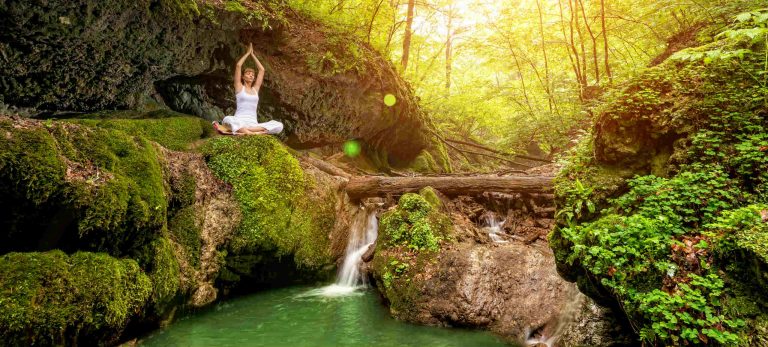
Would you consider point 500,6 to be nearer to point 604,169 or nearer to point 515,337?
point 604,169

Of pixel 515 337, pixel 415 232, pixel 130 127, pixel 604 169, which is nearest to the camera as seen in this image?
pixel 604 169

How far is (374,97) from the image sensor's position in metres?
12.2

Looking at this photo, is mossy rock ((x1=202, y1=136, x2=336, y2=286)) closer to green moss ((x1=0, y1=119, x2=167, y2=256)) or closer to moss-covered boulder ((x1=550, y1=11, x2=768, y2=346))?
green moss ((x1=0, y1=119, x2=167, y2=256))

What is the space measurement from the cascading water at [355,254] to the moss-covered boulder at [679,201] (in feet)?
14.3

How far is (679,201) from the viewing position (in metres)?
3.56

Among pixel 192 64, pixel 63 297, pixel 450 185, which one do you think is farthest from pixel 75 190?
pixel 450 185

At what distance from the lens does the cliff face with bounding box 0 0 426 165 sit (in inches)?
226

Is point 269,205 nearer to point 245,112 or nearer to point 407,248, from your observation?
point 245,112

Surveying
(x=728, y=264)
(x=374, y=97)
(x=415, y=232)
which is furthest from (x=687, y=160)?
(x=374, y=97)

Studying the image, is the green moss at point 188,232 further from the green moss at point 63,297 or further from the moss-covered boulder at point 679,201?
the moss-covered boulder at point 679,201

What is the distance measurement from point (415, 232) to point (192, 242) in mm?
3700

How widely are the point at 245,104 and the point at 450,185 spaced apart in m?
5.29

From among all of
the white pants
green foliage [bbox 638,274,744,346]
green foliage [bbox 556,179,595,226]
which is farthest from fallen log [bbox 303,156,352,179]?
green foliage [bbox 638,274,744,346]

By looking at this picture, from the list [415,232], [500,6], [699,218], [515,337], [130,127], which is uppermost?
[500,6]
